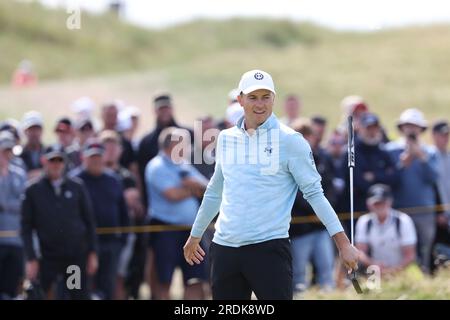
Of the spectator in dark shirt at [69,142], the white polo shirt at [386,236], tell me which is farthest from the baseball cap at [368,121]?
the spectator in dark shirt at [69,142]

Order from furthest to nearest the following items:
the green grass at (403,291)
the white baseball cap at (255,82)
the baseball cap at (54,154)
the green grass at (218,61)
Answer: the green grass at (218,61) → the baseball cap at (54,154) → the green grass at (403,291) → the white baseball cap at (255,82)

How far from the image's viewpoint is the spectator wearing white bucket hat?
1673 cm

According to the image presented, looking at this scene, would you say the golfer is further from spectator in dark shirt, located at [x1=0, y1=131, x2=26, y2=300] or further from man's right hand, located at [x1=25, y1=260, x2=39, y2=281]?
spectator in dark shirt, located at [x1=0, y1=131, x2=26, y2=300]

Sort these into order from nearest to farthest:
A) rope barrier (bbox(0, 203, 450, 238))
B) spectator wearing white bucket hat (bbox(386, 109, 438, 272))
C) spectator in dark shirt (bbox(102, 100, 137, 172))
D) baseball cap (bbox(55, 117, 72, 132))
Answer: rope barrier (bbox(0, 203, 450, 238)) < baseball cap (bbox(55, 117, 72, 132)) < spectator wearing white bucket hat (bbox(386, 109, 438, 272)) < spectator in dark shirt (bbox(102, 100, 137, 172))

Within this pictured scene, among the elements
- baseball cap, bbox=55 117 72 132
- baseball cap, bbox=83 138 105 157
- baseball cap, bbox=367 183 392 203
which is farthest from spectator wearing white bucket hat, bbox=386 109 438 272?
baseball cap, bbox=55 117 72 132

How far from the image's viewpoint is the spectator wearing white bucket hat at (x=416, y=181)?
1673 centimetres

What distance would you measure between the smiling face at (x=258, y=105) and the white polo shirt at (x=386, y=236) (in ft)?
21.6

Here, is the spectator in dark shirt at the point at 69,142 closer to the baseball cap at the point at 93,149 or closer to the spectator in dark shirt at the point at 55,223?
the baseball cap at the point at 93,149

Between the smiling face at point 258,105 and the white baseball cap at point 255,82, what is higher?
the white baseball cap at point 255,82

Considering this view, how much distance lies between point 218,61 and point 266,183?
1341 inches

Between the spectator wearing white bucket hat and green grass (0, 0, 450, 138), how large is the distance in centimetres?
1378

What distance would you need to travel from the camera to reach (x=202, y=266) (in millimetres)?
15031

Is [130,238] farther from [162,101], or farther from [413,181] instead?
[413,181]
